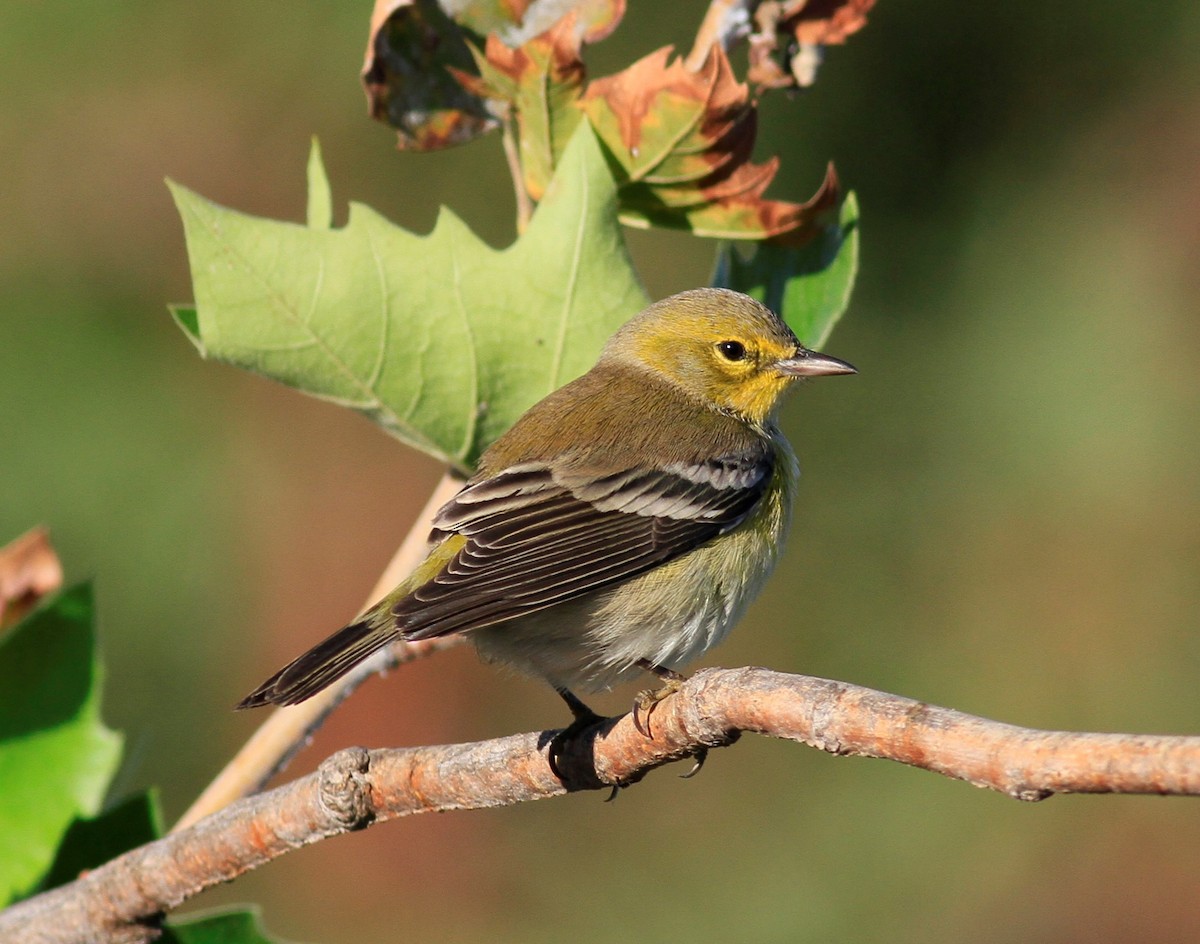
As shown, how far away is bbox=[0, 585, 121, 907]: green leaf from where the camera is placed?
8.31 feet

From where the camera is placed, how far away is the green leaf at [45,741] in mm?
2533

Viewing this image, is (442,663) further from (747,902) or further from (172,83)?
(172,83)

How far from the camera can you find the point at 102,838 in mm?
2543

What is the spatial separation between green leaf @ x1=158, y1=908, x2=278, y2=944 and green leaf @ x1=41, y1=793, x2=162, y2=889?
0.57ft

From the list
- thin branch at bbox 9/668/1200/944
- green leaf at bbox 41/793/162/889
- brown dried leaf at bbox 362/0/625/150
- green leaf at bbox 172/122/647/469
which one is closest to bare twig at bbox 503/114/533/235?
brown dried leaf at bbox 362/0/625/150

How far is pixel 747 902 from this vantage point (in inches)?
242

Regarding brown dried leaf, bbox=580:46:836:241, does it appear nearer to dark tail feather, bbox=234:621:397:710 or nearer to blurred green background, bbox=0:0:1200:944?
dark tail feather, bbox=234:621:397:710

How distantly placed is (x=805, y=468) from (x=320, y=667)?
4.72 metres

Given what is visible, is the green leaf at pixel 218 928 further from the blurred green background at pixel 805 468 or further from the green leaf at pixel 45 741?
the blurred green background at pixel 805 468

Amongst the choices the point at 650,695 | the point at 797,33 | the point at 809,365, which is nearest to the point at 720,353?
the point at 809,365

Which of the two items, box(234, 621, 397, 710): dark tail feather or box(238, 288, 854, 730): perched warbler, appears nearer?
box(234, 621, 397, 710): dark tail feather

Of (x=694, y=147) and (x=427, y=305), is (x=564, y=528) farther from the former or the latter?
(x=694, y=147)

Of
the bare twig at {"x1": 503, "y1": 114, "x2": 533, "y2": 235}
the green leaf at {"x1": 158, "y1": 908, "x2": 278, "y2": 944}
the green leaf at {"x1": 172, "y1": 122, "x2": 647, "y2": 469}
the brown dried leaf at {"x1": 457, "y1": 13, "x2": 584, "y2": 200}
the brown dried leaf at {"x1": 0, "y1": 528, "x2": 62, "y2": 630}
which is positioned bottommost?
the green leaf at {"x1": 158, "y1": 908, "x2": 278, "y2": 944}

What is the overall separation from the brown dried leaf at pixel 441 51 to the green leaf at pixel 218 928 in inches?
60.2
